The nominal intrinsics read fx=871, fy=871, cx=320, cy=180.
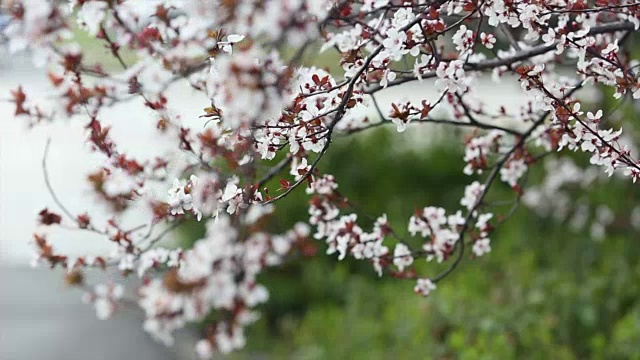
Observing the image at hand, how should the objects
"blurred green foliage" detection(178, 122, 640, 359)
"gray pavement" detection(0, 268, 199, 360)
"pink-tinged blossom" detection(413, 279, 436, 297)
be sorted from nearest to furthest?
"pink-tinged blossom" detection(413, 279, 436, 297), "blurred green foliage" detection(178, 122, 640, 359), "gray pavement" detection(0, 268, 199, 360)

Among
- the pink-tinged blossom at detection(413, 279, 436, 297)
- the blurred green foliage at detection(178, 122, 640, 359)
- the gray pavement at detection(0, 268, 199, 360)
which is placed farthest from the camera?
the gray pavement at detection(0, 268, 199, 360)

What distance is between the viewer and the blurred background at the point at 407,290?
4.07 meters

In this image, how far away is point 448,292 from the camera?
4383 millimetres

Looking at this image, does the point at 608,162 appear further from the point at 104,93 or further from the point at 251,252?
the point at 104,93

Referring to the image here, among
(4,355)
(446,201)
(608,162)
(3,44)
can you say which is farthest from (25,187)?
(608,162)

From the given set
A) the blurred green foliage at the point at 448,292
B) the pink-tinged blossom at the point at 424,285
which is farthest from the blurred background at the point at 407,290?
the pink-tinged blossom at the point at 424,285

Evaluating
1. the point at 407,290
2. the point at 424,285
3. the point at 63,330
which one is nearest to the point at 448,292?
the point at 407,290

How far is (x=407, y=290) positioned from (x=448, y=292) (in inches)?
27.5

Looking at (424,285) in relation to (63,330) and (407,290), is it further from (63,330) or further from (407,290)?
(63,330)

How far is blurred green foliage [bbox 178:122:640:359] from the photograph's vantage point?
400cm

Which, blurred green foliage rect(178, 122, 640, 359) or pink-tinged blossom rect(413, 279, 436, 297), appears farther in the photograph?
blurred green foliage rect(178, 122, 640, 359)

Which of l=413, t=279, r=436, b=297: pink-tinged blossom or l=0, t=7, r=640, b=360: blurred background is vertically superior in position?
l=0, t=7, r=640, b=360: blurred background

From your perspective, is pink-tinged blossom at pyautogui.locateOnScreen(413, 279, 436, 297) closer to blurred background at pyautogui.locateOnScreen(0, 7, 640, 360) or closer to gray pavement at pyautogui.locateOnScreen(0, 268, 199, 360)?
blurred background at pyautogui.locateOnScreen(0, 7, 640, 360)

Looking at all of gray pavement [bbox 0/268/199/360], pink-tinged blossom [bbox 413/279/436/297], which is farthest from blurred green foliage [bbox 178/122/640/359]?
pink-tinged blossom [bbox 413/279/436/297]
